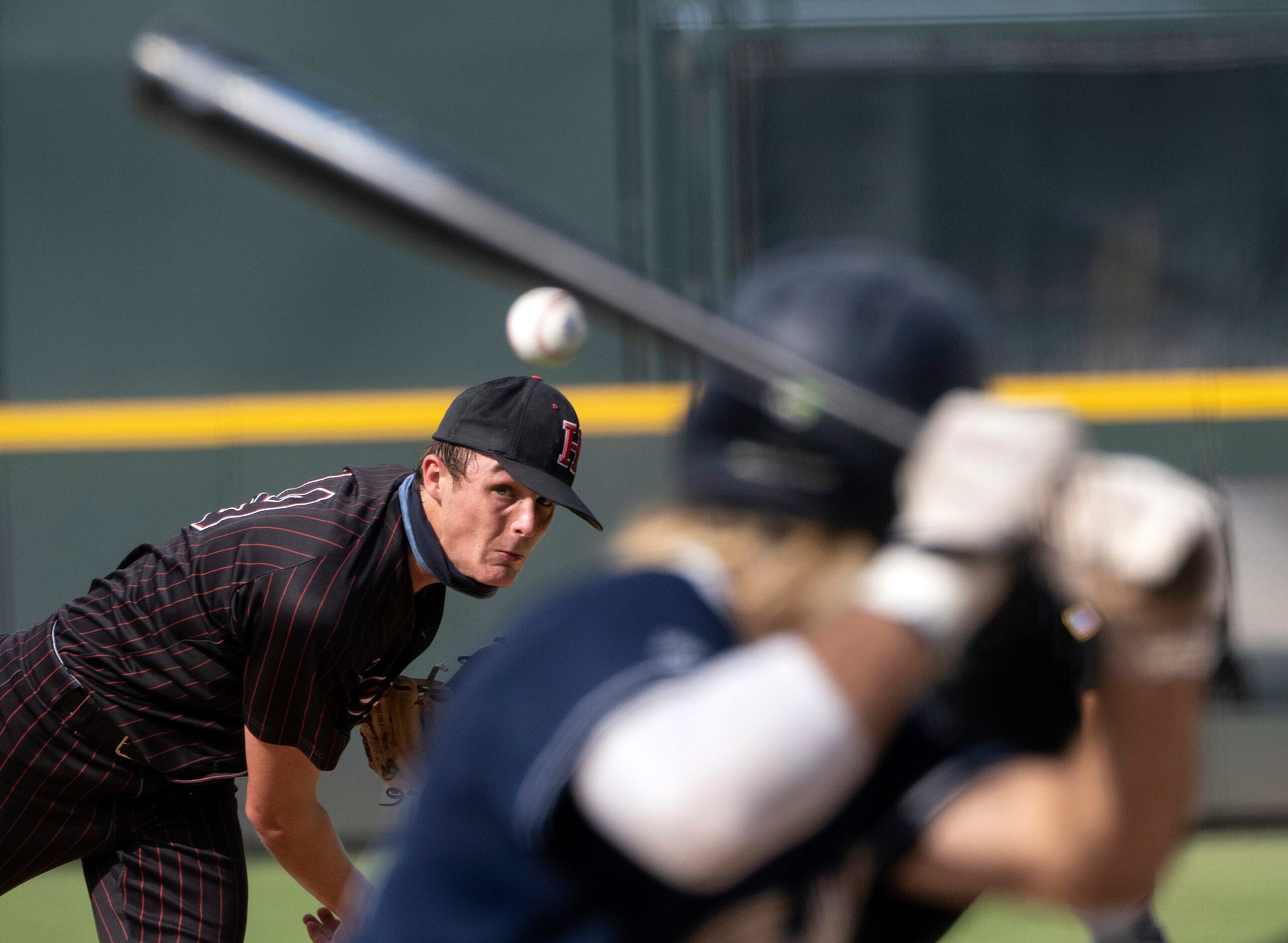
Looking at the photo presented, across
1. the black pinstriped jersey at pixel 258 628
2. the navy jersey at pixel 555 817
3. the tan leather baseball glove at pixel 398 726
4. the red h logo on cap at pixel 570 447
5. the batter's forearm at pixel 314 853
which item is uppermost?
the navy jersey at pixel 555 817

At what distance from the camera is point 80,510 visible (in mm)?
5000

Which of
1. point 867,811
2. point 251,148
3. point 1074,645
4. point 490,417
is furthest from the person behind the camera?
point 1074,645

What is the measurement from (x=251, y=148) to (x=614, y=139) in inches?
151

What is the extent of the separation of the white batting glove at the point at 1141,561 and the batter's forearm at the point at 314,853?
190 cm

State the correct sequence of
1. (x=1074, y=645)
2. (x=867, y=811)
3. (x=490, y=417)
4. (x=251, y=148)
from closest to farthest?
(x=867, y=811) → (x=251, y=148) → (x=490, y=417) → (x=1074, y=645)

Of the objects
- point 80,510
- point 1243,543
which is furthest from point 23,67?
point 1243,543

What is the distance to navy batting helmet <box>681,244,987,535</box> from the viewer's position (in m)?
1.18

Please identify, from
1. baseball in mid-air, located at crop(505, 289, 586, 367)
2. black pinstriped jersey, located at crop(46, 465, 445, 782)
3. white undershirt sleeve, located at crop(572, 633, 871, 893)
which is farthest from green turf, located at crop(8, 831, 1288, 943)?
white undershirt sleeve, located at crop(572, 633, 871, 893)

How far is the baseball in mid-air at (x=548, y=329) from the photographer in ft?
10.1

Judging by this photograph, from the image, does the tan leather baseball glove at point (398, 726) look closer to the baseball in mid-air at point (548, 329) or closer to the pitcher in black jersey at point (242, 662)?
the pitcher in black jersey at point (242, 662)

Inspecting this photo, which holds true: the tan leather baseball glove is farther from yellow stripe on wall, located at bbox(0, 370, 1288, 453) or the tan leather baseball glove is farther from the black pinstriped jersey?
yellow stripe on wall, located at bbox(0, 370, 1288, 453)

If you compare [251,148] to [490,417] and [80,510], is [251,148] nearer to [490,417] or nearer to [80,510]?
[490,417]

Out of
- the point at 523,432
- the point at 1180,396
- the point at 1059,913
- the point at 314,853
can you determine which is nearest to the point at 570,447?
the point at 523,432

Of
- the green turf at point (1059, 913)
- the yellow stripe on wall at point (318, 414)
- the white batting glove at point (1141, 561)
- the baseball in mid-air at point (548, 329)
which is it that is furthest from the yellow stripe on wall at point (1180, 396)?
the white batting glove at point (1141, 561)
